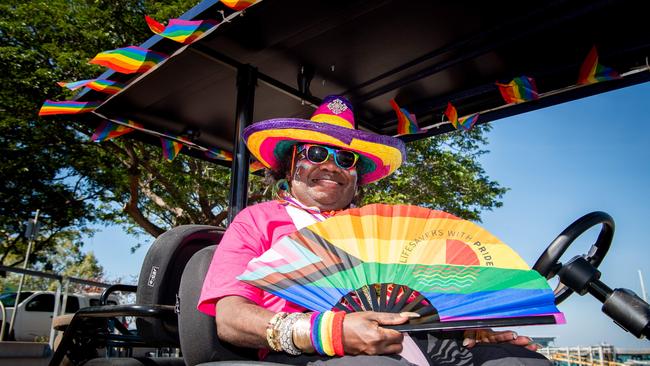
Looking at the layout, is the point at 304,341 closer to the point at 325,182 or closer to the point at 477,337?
the point at 477,337

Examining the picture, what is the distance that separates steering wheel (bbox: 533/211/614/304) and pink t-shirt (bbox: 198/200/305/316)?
A: 0.89 metres

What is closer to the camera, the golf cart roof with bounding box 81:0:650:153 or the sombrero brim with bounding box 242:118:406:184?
the sombrero brim with bounding box 242:118:406:184

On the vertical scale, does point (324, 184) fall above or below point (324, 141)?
below

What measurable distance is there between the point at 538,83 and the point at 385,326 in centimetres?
216

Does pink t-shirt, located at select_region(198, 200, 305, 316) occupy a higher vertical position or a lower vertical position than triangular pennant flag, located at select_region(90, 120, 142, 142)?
lower

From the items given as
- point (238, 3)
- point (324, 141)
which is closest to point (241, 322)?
point (324, 141)

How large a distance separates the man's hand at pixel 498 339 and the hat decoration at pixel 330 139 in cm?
108

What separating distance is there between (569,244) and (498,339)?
43cm

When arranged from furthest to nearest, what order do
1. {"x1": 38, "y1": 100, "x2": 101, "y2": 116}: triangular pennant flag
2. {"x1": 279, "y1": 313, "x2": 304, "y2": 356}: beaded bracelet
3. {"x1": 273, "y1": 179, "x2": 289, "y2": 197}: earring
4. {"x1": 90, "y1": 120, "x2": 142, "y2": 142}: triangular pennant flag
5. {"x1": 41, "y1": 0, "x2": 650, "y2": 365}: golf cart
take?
{"x1": 90, "y1": 120, "x2": 142, "y2": 142}: triangular pennant flag → {"x1": 38, "y1": 100, "x2": 101, "y2": 116}: triangular pennant flag → {"x1": 273, "y1": 179, "x2": 289, "y2": 197}: earring → {"x1": 41, "y1": 0, "x2": 650, "y2": 365}: golf cart → {"x1": 279, "y1": 313, "x2": 304, "y2": 356}: beaded bracelet

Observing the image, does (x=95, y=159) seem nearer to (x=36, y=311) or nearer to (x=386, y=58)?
(x=36, y=311)

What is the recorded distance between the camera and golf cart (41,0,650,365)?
2.19 meters

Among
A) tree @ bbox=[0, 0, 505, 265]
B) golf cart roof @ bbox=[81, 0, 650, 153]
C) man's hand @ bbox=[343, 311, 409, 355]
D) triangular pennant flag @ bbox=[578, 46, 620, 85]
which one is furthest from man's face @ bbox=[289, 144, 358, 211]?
tree @ bbox=[0, 0, 505, 265]

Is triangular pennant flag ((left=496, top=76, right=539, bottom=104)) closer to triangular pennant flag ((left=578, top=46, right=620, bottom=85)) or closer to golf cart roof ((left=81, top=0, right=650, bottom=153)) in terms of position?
golf cart roof ((left=81, top=0, right=650, bottom=153))

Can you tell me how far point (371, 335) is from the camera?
1388 millimetres
